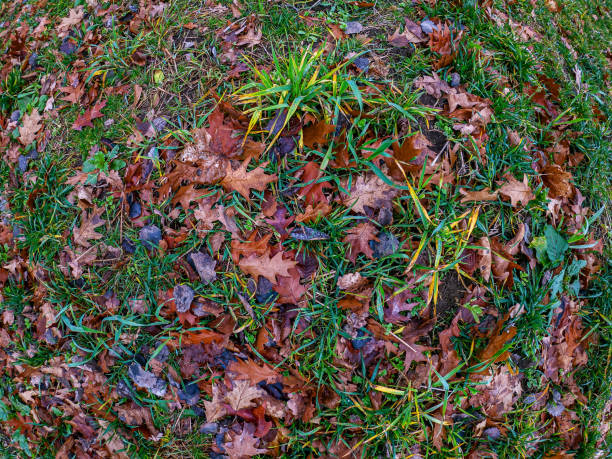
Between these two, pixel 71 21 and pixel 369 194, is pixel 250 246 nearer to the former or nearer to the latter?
pixel 369 194

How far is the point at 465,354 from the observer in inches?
83.0

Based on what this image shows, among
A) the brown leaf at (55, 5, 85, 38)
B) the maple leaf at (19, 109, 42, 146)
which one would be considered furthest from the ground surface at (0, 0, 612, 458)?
the brown leaf at (55, 5, 85, 38)

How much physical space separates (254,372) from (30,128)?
255cm

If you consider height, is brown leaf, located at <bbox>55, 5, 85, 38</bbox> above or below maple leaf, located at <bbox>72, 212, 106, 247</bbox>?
above

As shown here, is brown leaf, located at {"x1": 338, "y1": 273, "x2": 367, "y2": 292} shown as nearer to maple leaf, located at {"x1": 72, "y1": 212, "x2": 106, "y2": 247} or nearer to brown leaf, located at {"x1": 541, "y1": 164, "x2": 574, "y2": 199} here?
brown leaf, located at {"x1": 541, "y1": 164, "x2": 574, "y2": 199}

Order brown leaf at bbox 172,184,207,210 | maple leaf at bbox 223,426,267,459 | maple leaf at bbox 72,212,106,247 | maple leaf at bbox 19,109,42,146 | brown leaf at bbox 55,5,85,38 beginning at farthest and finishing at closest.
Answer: brown leaf at bbox 55,5,85,38
maple leaf at bbox 19,109,42,146
maple leaf at bbox 72,212,106,247
brown leaf at bbox 172,184,207,210
maple leaf at bbox 223,426,267,459

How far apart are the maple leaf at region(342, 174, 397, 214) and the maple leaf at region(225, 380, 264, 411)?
3.83ft

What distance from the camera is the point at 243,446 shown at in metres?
2.02

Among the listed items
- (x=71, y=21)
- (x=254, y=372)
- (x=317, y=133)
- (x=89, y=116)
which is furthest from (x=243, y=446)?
(x=71, y=21)

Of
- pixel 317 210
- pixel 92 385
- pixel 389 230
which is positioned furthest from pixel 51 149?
pixel 389 230

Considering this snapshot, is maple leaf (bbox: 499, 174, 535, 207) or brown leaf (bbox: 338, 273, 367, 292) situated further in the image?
maple leaf (bbox: 499, 174, 535, 207)

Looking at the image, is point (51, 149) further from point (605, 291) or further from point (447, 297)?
point (605, 291)

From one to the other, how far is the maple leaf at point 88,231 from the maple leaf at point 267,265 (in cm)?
103

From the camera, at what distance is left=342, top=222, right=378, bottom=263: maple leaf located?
209cm
